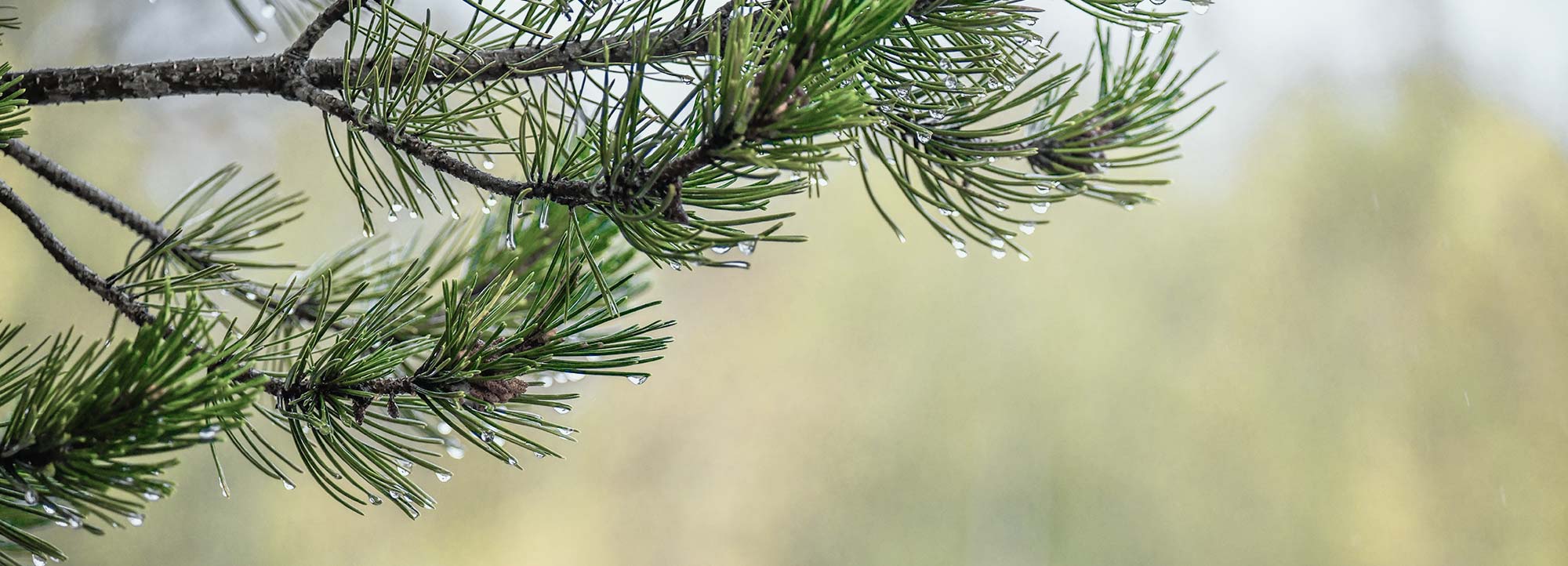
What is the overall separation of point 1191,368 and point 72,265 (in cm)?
299

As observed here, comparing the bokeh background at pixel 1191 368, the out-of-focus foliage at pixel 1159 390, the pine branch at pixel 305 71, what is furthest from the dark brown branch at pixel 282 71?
the out-of-focus foliage at pixel 1159 390

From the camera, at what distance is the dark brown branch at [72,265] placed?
12.9 inches

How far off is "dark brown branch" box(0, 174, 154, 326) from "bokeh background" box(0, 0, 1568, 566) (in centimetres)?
212

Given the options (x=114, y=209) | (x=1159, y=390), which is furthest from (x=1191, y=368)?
(x=114, y=209)

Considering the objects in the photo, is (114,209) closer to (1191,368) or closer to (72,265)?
(72,265)

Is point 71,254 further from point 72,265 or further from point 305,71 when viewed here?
point 305,71

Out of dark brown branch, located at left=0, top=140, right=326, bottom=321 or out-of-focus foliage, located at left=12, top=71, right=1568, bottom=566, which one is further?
out-of-focus foliage, located at left=12, top=71, right=1568, bottom=566

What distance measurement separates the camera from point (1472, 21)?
2924 mm

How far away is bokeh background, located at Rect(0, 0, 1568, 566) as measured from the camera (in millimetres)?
2619

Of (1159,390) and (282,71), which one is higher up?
(1159,390)

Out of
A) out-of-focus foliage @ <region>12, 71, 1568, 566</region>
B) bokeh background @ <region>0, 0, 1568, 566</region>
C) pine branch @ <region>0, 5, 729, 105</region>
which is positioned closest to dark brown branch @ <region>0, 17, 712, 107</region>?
pine branch @ <region>0, 5, 729, 105</region>

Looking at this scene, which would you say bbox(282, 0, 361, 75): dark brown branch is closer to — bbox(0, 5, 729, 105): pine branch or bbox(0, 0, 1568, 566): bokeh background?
bbox(0, 5, 729, 105): pine branch

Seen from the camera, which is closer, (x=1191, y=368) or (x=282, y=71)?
(x=282, y=71)

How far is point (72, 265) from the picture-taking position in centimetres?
34
